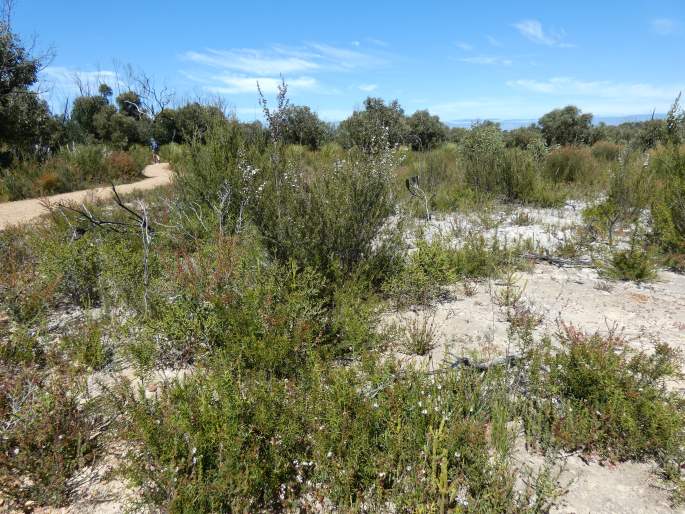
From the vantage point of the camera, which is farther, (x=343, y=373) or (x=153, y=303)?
(x=153, y=303)

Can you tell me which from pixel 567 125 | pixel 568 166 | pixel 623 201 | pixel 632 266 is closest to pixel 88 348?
pixel 632 266

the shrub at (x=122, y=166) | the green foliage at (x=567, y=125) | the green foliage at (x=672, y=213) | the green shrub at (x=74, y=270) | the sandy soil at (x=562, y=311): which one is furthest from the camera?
the green foliage at (x=567, y=125)

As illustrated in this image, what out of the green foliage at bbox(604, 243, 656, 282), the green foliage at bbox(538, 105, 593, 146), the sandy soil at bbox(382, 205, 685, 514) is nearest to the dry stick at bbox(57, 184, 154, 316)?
the sandy soil at bbox(382, 205, 685, 514)

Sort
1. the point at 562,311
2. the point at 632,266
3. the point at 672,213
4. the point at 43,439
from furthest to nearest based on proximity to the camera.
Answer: the point at 672,213 < the point at 632,266 < the point at 562,311 < the point at 43,439

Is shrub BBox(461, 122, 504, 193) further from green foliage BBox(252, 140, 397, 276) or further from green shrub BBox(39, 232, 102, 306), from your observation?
green shrub BBox(39, 232, 102, 306)

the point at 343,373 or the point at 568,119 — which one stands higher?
the point at 568,119

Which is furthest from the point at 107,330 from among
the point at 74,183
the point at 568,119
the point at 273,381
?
the point at 568,119

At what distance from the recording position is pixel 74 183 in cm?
1363

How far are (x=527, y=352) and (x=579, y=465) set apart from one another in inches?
31.0

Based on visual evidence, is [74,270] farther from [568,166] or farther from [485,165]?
[568,166]

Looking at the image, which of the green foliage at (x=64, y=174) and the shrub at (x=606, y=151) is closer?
the green foliage at (x=64, y=174)

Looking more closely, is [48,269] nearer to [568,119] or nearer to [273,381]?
[273,381]

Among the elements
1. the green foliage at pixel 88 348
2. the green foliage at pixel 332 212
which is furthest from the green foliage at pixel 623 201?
the green foliage at pixel 88 348

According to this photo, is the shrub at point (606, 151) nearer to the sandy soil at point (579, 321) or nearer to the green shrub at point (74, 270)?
the sandy soil at point (579, 321)
